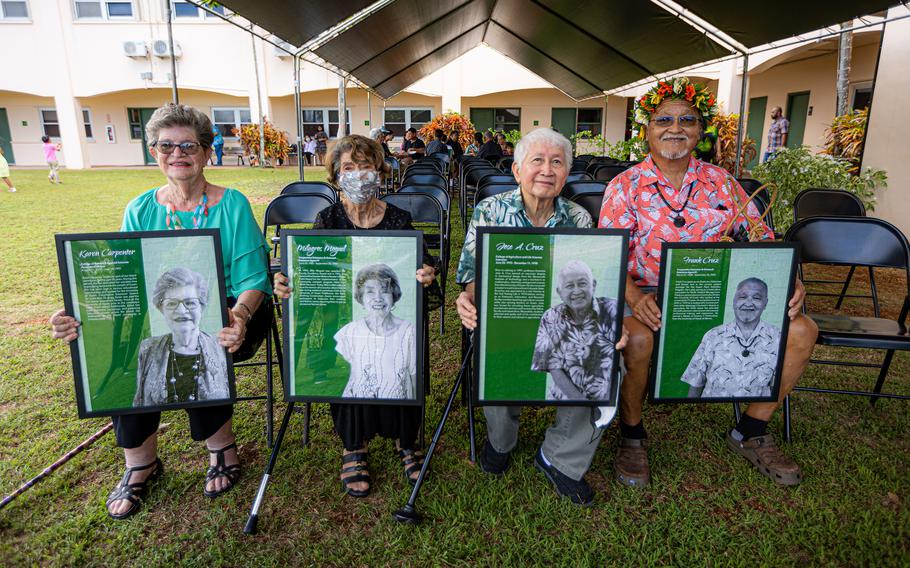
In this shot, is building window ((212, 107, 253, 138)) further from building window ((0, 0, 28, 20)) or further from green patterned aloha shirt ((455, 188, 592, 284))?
green patterned aloha shirt ((455, 188, 592, 284))

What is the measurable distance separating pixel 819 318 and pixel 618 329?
1.61 meters

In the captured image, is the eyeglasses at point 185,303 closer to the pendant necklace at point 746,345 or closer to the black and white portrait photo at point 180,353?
the black and white portrait photo at point 180,353

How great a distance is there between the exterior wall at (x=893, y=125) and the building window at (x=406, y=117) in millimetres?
20010

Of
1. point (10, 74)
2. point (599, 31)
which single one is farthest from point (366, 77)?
point (10, 74)

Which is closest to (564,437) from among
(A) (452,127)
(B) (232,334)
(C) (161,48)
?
(B) (232,334)

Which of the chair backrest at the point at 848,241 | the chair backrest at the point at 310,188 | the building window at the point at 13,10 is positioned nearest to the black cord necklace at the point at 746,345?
the chair backrest at the point at 848,241

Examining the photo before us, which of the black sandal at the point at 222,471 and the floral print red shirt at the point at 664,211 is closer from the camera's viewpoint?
the black sandal at the point at 222,471

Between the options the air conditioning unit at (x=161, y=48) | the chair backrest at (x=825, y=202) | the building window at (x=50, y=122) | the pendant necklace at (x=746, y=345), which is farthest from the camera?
→ the building window at (x=50, y=122)

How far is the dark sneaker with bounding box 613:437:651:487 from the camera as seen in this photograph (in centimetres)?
241

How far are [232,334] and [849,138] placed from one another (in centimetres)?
930

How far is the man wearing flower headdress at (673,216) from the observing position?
248 cm

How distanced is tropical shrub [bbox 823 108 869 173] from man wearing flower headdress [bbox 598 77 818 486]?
6239 millimetres

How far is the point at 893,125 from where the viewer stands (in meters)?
6.61

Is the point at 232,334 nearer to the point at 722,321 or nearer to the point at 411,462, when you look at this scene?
the point at 411,462
